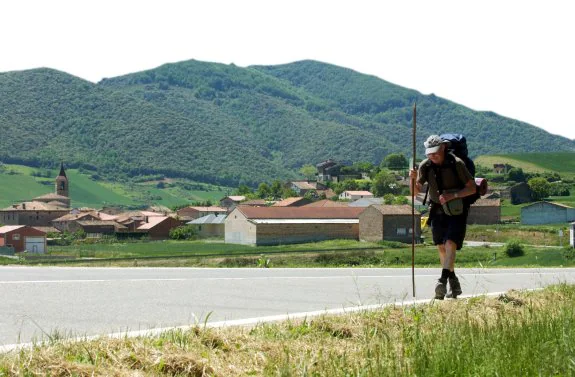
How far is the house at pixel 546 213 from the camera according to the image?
358 feet

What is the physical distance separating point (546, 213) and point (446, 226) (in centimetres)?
10451

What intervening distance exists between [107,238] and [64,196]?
82015 mm

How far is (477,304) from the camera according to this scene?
307 inches

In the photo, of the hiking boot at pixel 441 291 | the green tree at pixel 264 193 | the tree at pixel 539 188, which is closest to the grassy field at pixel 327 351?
the hiking boot at pixel 441 291

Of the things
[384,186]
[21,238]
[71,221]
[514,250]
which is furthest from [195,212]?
[514,250]

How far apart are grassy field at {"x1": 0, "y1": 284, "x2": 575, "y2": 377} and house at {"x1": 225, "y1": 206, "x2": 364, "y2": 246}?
3708 inches

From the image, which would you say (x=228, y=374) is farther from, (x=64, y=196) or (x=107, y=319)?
(x=64, y=196)

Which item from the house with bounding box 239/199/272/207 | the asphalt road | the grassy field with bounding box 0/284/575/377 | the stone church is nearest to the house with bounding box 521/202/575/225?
the house with bounding box 239/199/272/207

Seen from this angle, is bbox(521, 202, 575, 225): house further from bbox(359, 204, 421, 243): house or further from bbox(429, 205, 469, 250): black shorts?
bbox(429, 205, 469, 250): black shorts

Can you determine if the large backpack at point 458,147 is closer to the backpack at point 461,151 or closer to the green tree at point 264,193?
the backpack at point 461,151

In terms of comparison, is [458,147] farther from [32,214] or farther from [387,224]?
[32,214]

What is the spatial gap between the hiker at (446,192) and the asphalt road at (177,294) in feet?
2.09

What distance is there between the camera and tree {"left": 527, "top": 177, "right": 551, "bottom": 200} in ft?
437

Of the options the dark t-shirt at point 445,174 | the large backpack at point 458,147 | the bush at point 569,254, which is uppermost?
the large backpack at point 458,147
